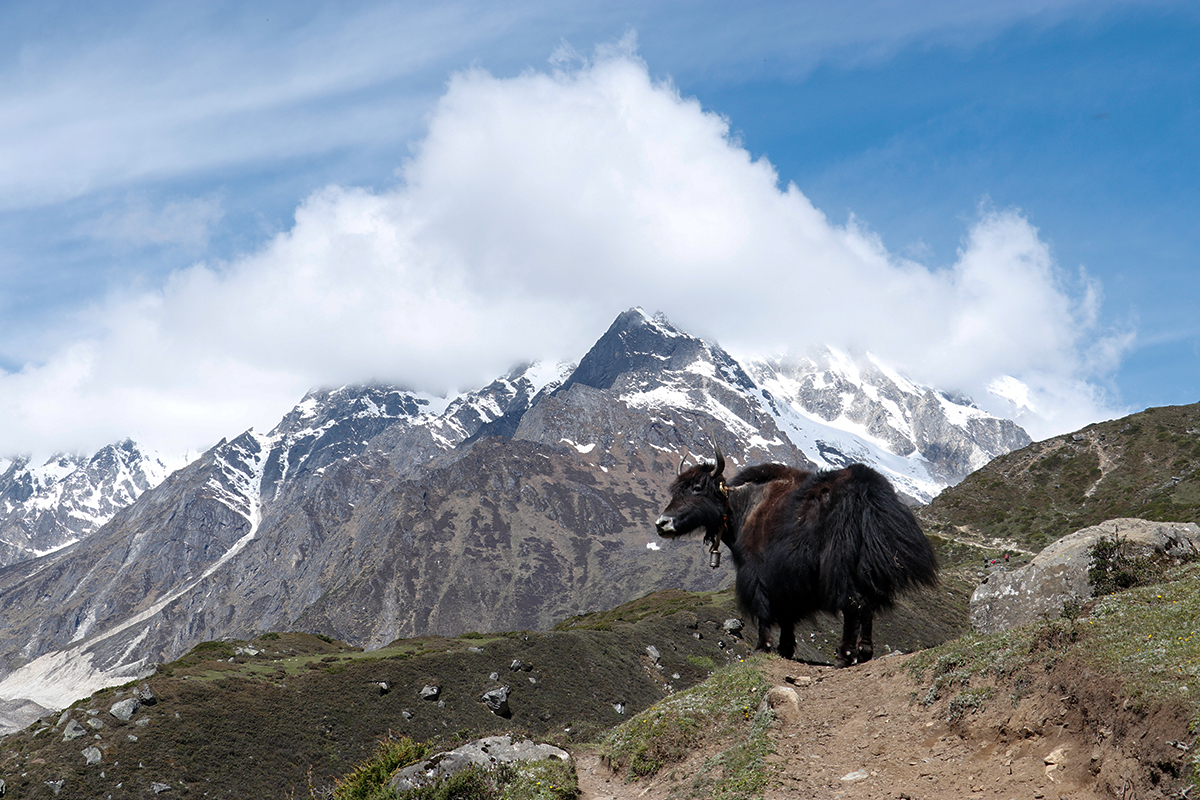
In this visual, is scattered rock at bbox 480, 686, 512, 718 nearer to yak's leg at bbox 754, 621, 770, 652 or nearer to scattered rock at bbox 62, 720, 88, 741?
scattered rock at bbox 62, 720, 88, 741

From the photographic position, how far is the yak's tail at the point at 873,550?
498 inches

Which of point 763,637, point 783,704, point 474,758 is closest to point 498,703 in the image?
point 763,637

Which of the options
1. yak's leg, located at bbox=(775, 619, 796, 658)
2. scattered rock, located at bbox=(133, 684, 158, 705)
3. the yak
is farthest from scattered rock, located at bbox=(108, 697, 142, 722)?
yak's leg, located at bbox=(775, 619, 796, 658)

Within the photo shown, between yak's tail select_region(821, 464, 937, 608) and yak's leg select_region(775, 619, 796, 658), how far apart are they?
149cm

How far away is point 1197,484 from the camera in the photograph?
64.1 meters

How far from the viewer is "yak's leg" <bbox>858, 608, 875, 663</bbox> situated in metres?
13.0

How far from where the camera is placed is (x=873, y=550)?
1269 centimetres

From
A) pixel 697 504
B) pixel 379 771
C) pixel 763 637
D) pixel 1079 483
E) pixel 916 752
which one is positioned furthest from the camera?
pixel 1079 483

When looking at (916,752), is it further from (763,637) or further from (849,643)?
(763,637)

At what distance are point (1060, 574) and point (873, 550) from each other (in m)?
5.11

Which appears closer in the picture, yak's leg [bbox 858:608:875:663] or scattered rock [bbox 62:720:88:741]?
yak's leg [bbox 858:608:875:663]

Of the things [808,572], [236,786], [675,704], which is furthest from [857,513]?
[236,786]

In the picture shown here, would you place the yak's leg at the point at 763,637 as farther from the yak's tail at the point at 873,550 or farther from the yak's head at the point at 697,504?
the yak's head at the point at 697,504

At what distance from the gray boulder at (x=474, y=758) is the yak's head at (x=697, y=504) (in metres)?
4.58
